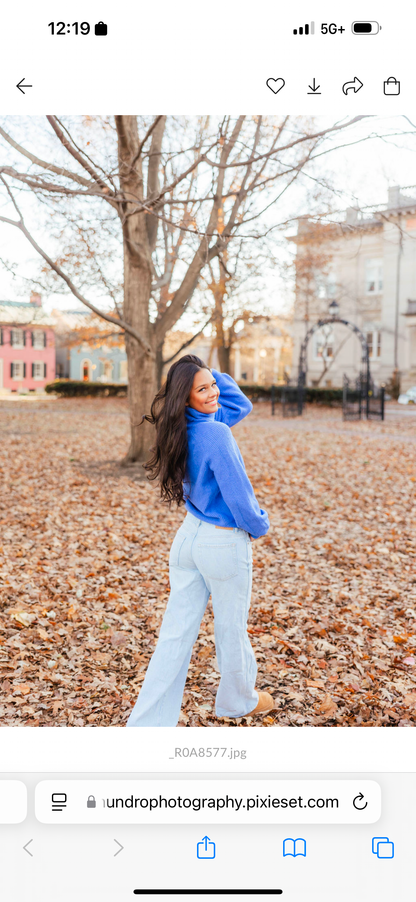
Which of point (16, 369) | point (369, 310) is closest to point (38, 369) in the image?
point (16, 369)

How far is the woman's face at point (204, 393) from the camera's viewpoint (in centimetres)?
254

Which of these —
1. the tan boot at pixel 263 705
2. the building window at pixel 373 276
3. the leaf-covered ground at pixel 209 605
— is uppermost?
the building window at pixel 373 276

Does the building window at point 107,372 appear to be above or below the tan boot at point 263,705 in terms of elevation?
above

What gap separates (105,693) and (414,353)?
3433 cm

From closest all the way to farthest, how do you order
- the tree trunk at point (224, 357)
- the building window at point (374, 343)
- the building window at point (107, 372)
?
the tree trunk at point (224, 357) → the building window at point (374, 343) → the building window at point (107, 372)

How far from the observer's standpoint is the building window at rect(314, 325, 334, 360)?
3788 cm

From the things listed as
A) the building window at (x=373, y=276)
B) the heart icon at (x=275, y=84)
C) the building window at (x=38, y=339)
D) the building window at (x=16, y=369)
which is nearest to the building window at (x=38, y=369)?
the building window at (x=16, y=369)

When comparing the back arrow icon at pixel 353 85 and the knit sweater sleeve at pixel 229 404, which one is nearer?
the back arrow icon at pixel 353 85

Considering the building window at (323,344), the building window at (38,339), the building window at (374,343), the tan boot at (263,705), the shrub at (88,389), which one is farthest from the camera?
the building window at (323,344)

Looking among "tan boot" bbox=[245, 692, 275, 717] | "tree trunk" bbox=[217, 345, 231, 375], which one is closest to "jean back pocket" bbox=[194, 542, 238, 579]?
"tan boot" bbox=[245, 692, 275, 717]
